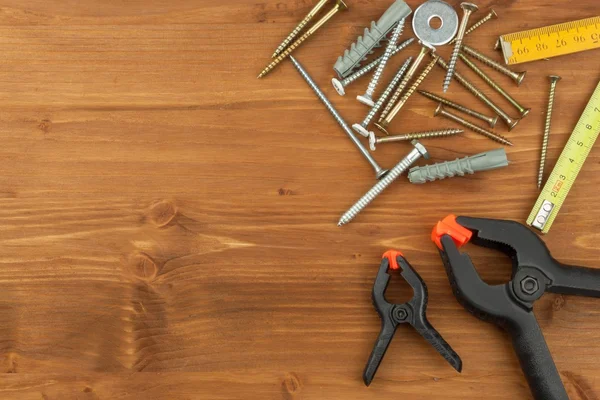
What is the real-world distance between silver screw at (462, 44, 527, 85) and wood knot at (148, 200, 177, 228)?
87 cm

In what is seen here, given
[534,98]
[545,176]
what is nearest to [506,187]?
[545,176]

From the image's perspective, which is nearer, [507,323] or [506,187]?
[507,323]

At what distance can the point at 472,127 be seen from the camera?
135 cm

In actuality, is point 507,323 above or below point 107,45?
below

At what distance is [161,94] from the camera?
1.39 metres

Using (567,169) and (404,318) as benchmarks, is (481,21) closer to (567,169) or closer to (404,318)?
(567,169)

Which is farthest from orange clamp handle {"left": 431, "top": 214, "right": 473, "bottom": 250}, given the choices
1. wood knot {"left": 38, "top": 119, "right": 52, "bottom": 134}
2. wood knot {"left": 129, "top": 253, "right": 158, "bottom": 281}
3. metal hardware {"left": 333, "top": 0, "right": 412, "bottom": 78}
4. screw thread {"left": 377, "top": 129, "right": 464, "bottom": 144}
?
wood knot {"left": 38, "top": 119, "right": 52, "bottom": 134}

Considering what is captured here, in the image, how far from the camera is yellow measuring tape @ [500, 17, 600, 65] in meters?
1.37

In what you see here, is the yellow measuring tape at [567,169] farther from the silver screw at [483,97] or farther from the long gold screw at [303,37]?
the long gold screw at [303,37]

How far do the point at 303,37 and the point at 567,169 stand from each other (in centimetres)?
75

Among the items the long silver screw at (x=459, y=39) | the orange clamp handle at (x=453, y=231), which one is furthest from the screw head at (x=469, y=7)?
the orange clamp handle at (x=453, y=231)

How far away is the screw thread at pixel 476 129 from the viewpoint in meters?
1.34

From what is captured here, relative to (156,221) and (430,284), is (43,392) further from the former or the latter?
(430,284)

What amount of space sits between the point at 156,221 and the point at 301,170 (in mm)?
393
